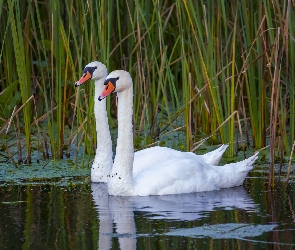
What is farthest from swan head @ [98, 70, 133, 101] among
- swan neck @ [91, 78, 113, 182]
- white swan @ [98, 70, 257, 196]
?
swan neck @ [91, 78, 113, 182]

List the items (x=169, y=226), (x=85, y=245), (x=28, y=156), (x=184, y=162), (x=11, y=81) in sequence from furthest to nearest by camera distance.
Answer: (x=11, y=81) → (x=28, y=156) → (x=184, y=162) → (x=169, y=226) → (x=85, y=245)

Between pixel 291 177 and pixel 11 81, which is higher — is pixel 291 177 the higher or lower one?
the lower one

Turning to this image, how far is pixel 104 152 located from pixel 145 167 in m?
0.51

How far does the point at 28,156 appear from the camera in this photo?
861 centimetres

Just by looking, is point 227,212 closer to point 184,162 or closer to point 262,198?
point 262,198

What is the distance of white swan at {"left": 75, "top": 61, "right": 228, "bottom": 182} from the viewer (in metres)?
8.05

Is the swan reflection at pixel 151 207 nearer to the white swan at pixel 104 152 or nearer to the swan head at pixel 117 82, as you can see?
the white swan at pixel 104 152

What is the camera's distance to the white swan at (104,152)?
8047 mm

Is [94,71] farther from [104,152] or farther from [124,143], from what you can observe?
[124,143]

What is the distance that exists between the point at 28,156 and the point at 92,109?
73 cm

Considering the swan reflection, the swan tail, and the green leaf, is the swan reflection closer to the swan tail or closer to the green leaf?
the swan tail

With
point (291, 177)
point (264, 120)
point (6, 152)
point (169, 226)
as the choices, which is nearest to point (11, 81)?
point (6, 152)

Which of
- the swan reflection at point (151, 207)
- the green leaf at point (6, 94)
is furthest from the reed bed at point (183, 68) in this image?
the swan reflection at point (151, 207)

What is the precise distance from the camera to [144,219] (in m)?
6.36
